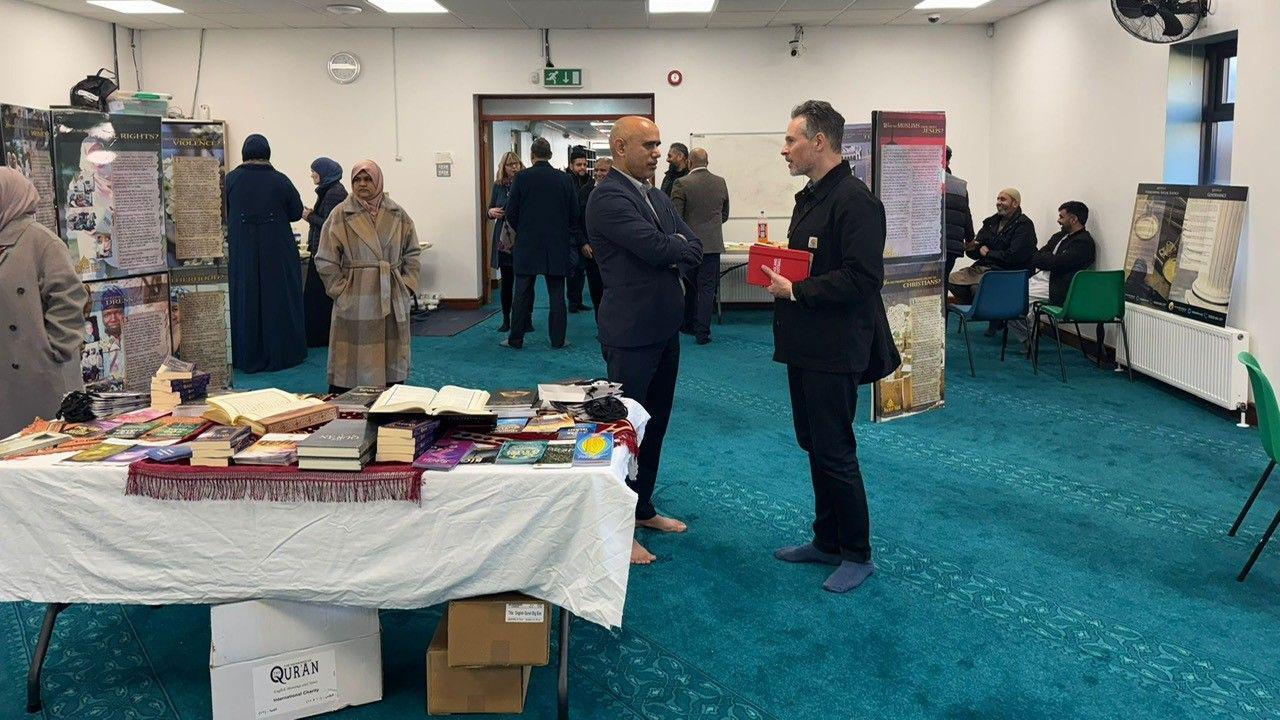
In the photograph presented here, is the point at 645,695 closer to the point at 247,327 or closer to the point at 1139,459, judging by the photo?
the point at 1139,459

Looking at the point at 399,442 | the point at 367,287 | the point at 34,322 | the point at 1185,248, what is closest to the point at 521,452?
the point at 399,442

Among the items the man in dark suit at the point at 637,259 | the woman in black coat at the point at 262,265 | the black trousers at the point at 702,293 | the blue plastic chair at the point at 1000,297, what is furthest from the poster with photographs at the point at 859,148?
the woman in black coat at the point at 262,265

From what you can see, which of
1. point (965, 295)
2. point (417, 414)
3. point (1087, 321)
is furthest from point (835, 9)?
point (417, 414)

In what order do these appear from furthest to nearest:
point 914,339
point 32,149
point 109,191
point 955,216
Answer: point 955,216 → point 914,339 → point 109,191 → point 32,149

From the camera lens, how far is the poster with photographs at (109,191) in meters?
5.52

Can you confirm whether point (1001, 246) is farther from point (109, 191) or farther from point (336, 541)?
point (336, 541)

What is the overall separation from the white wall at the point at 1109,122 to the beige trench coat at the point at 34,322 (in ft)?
20.5

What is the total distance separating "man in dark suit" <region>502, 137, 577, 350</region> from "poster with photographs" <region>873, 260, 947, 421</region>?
3240 mm

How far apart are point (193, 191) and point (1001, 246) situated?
6421mm

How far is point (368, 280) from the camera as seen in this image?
5180mm

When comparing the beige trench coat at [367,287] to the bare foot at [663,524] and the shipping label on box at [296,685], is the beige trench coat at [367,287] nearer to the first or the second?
the bare foot at [663,524]

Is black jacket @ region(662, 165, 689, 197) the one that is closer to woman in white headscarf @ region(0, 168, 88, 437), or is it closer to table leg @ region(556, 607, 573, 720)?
woman in white headscarf @ region(0, 168, 88, 437)

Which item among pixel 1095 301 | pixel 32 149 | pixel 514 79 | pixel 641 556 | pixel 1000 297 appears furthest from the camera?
pixel 514 79

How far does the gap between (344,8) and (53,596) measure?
8.29m
